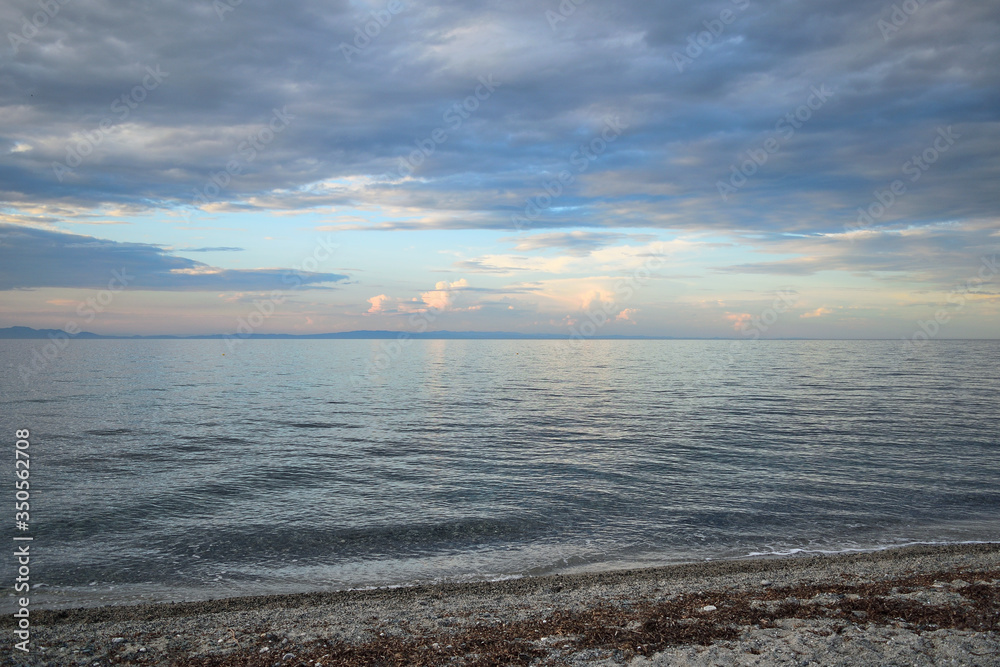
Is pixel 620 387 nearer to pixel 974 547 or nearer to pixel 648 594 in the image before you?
pixel 974 547

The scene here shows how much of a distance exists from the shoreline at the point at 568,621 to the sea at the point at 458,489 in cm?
144

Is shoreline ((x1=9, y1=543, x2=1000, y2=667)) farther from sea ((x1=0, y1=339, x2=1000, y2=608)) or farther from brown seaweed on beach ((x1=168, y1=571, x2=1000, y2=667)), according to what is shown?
sea ((x1=0, y1=339, x2=1000, y2=608))

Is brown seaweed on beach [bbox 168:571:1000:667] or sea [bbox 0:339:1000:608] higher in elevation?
brown seaweed on beach [bbox 168:571:1000:667]

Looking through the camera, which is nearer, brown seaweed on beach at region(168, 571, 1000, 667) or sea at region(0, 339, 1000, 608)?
brown seaweed on beach at region(168, 571, 1000, 667)

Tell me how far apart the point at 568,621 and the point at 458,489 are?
1254cm

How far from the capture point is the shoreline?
9289 millimetres

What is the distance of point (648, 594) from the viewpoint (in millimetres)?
12688

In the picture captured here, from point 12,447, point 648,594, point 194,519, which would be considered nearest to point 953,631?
point 648,594

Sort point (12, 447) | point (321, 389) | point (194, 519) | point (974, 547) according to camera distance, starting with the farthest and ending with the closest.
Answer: point (321, 389)
point (12, 447)
point (194, 519)
point (974, 547)

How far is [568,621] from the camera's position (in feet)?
35.4

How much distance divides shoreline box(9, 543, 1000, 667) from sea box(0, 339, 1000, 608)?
1438 mm

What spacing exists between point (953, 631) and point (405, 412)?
130 ft

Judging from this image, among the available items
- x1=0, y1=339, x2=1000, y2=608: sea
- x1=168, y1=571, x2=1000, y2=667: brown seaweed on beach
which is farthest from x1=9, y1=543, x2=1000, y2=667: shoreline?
x1=0, y1=339, x2=1000, y2=608: sea

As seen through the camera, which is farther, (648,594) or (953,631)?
(648,594)
